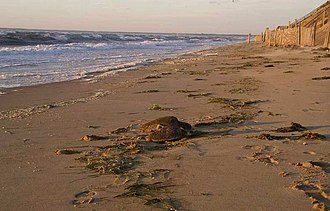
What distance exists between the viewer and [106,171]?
3557 millimetres

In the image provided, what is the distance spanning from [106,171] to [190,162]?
0.79 meters

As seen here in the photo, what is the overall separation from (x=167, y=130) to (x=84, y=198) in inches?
69.5

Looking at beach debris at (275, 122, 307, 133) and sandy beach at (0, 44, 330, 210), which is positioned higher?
beach debris at (275, 122, 307, 133)

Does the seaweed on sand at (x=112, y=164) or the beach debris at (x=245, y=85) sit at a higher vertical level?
the beach debris at (x=245, y=85)

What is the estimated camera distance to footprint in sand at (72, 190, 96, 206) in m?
2.91

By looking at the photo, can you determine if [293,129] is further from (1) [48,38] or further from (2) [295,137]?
(1) [48,38]

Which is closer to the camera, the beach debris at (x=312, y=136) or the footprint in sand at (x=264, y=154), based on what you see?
→ the footprint in sand at (x=264, y=154)

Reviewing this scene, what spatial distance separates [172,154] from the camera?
401cm

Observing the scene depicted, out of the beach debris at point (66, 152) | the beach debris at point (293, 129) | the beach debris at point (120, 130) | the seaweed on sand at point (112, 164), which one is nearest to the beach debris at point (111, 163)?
the seaweed on sand at point (112, 164)

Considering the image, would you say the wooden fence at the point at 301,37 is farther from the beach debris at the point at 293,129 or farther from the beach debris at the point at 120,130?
the beach debris at the point at 120,130

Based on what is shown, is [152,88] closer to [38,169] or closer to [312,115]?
[312,115]

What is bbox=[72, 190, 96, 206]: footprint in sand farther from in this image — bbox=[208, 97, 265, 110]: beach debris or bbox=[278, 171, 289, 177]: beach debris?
bbox=[208, 97, 265, 110]: beach debris

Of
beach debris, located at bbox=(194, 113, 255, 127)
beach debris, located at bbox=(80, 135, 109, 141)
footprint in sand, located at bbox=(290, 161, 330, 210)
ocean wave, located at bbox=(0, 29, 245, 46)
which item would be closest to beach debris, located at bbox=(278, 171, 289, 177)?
footprint in sand, located at bbox=(290, 161, 330, 210)

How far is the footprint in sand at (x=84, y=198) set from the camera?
291 cm
